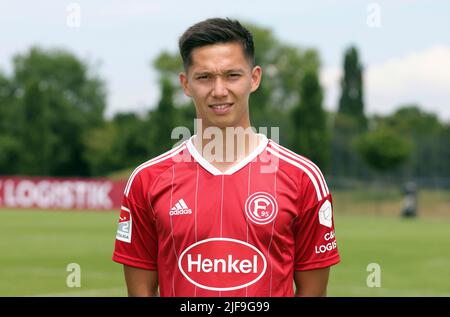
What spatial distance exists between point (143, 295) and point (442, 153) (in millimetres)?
53513

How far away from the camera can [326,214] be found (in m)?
3.68

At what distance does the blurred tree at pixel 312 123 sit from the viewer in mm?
55188

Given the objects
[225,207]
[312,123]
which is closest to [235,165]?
[225,207]

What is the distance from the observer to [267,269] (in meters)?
3.62

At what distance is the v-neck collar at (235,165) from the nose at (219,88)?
0.33 metres

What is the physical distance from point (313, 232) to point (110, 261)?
44.8 feet

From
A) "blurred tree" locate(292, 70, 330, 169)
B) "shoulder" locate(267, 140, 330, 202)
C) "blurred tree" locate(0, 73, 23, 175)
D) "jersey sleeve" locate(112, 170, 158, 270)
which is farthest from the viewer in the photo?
"blurred tree" locate(0, 73, 23, 175)

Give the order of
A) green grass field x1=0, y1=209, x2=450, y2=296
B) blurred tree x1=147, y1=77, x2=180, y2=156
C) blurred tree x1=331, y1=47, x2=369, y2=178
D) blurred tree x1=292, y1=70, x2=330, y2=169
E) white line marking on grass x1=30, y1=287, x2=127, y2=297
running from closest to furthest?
white line marking on grass x1=30, y1=287, x2=127, y2=297 → green grass field x1=0, y1=209, x2=450, y2=296 → blurred tree x1=147, y1=77, x2=180, y2=156 → blurred tree x1=292, y1=70, x2=330, y2=169 → blurred tree x1=331, y1=47, x2=369, y2=178

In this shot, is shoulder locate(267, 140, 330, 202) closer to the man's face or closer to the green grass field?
the man's face

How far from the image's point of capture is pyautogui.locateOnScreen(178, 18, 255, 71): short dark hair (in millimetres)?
3652

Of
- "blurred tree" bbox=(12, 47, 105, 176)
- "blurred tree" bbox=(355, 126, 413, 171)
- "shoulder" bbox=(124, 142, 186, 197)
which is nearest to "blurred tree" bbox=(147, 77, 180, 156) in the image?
"blurred tree" bbox=(355, 126, 413, 171)

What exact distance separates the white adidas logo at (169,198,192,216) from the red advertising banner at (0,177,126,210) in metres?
38.5

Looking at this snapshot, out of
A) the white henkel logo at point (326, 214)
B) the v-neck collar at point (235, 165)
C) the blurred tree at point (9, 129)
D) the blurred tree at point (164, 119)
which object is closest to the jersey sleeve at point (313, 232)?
the white henkel logo at point (326, 214)

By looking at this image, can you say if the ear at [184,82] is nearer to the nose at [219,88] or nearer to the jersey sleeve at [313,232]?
the nose at [219,88]
